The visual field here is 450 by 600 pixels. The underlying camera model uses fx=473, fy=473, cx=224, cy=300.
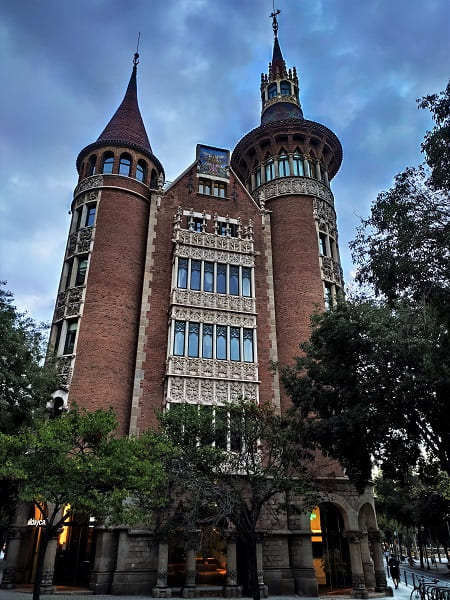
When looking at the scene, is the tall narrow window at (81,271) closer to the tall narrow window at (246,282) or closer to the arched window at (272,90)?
the tall narrow window at (246,282)

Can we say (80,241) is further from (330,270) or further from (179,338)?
(330,270)

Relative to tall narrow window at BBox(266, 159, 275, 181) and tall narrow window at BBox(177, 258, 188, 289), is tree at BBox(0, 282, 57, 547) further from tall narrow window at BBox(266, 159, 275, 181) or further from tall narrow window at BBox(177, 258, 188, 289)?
tall narrow window at BBox(266, 159, 275, 181)

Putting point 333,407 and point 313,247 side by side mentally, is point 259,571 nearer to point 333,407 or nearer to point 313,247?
point 333,407

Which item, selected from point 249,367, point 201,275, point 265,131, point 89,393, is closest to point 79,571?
point 89,393

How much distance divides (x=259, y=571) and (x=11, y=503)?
12.6 m

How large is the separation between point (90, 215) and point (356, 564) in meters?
23.9

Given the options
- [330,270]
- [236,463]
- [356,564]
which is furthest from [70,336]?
[356,564]

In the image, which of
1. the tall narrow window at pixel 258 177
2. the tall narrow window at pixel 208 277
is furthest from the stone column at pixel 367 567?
the tall narrow window at pixel 258 177

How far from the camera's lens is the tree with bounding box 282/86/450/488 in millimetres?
12039

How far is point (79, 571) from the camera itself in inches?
860

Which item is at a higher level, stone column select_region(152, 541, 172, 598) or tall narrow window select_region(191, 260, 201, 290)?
tall narrow window select_region(191, 260, 201, 290)

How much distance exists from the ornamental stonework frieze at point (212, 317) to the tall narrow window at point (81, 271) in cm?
557

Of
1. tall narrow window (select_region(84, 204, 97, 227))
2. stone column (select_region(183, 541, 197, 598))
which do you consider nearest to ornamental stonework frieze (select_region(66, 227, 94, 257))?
tall narrow window (select_region(84, 204, 97, 227))

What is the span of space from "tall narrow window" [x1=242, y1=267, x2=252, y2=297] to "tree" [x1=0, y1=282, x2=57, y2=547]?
38.1 ft
